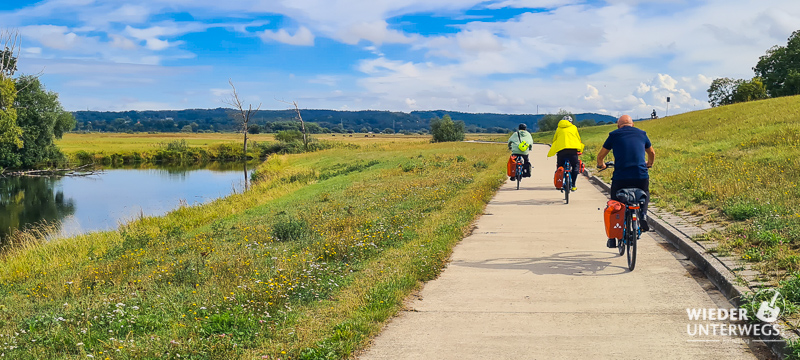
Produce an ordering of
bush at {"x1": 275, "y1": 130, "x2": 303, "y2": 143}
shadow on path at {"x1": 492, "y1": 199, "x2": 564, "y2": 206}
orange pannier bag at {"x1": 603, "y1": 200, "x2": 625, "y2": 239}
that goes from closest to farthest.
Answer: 1. orange pannier bag at {"x1": 603, "y1": 200, "x2": 625, "y2": 239}
2. shadow on path at {"x1": 492, "y1": 199, "x2": 564, "y2": 206}
3. bush at {"x1": 275, "y1": 130, "x2": 303, "y2": 143}

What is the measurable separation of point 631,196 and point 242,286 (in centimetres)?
507

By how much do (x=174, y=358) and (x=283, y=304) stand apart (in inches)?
59.5

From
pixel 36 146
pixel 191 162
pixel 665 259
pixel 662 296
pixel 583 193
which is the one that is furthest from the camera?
pixel 191 162

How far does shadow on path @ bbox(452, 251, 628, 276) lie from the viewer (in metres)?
7.15

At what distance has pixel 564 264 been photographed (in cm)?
755

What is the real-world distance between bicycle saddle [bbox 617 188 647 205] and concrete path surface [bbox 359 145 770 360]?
848 millimetres

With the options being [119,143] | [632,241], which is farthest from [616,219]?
[119,143]

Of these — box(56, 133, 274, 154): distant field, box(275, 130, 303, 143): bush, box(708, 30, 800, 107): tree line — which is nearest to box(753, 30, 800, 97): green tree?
box(708, 30, 800, 107): tree line

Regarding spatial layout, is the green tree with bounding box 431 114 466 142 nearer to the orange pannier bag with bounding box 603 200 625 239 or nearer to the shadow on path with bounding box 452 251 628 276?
the shadow on path with bounding box 452 251 628 276

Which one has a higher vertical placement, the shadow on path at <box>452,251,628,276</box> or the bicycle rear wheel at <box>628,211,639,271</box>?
the bicycle rear wheel at <box>628,211,639,271</box>

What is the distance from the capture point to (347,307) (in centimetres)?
556

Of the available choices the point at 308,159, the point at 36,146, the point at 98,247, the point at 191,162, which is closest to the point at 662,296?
the point at 98,247

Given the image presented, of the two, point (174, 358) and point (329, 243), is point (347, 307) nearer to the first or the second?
point (174, 358)

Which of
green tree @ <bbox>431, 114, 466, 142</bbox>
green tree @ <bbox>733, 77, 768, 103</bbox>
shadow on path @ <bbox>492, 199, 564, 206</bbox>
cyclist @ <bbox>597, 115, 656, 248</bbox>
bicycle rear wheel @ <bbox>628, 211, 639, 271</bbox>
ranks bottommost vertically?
shadow on path @ <bbox>492, 199, 564, 206</bbox>
